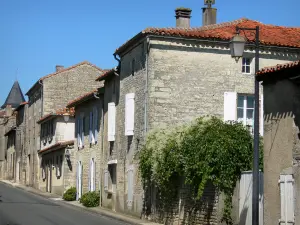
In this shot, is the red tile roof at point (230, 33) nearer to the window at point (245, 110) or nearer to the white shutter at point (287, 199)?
the window at point (245, 110)

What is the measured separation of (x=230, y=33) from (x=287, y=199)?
460 inches

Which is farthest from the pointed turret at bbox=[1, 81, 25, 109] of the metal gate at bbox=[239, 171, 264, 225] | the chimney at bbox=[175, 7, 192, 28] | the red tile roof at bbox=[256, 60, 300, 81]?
the red tile roof at bbox=[256, 60, 300, 81]

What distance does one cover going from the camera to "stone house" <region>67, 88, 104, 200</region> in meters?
31.0

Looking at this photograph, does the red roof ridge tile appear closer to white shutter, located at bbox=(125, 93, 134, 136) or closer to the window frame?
the window frame

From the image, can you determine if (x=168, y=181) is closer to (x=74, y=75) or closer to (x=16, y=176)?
(x=74, y=75)

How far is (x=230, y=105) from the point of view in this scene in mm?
23844

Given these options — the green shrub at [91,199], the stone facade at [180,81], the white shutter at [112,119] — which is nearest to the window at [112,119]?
the white shutter at [112,119]

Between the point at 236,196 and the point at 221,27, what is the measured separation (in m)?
10.5

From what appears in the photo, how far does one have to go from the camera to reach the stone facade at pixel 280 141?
13.8 meters

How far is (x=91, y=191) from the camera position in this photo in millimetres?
31375

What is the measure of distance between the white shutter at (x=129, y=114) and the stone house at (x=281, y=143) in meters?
10.6

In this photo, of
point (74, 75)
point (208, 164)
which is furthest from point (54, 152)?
point (208, 164)

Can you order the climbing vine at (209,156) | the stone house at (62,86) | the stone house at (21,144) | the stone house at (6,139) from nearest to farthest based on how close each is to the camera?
the climbing vine at (209,156), the stone house at (62,86), the stone house at (21,144), the stone house at (6,139)

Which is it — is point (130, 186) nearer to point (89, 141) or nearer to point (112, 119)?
point (112, 119)
